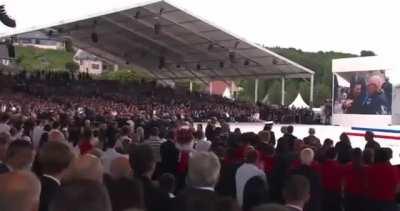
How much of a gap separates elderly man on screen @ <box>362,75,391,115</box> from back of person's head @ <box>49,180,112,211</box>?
36.6 metres

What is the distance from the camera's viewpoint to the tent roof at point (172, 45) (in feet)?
111

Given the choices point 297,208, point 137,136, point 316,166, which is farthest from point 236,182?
point 137,136

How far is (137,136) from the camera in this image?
9117 millimetres

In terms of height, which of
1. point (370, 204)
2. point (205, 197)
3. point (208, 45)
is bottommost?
point (370, 204)

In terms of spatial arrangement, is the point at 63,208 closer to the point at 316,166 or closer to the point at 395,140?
the point at 316,166

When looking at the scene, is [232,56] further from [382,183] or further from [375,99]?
[382,183]

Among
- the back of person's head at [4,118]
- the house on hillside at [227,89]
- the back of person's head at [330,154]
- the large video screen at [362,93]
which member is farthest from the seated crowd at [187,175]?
the house on hillside at [227,89]

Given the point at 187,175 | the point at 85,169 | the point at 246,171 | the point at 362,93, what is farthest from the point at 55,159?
the point at 362,93

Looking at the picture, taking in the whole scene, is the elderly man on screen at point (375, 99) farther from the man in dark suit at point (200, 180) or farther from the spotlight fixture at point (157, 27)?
the man in dark suit at point (200, 180)

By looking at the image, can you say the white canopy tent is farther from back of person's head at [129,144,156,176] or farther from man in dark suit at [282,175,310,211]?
man in dark suit at [282,175,310,211]

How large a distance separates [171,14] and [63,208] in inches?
1226

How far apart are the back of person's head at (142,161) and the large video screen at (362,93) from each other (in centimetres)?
3441

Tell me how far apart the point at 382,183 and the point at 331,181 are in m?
0.63

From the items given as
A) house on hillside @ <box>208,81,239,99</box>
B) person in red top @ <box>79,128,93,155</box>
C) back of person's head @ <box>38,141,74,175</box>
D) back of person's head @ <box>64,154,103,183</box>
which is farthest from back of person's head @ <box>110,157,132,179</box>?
house on hillside @ <box>208,81,239,99</box>
